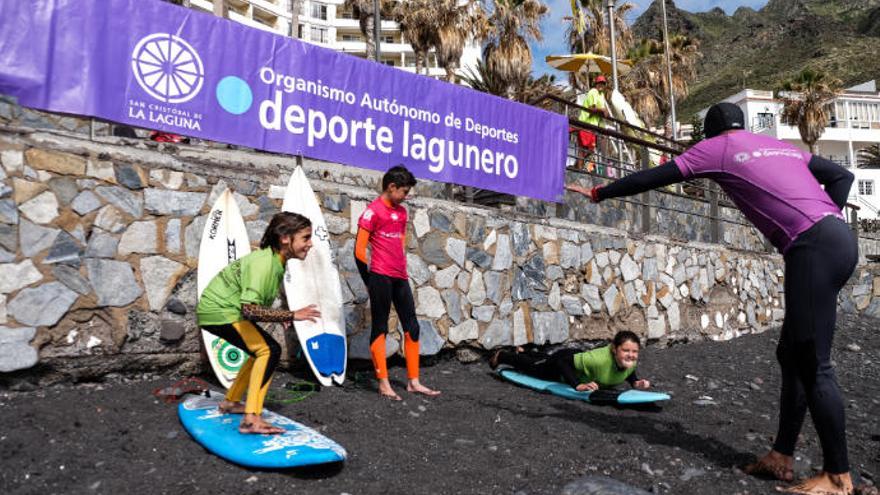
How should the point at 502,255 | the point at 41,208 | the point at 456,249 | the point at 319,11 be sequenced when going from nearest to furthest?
1. the point at 41,208
2. the point at 456,249
3. the point at 502,255
4. the point at 319,11

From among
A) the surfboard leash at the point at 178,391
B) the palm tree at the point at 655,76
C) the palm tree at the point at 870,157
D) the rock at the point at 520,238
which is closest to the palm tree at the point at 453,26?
the palm tree at the point at 655,76

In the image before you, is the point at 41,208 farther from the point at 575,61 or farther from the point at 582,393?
the point at 575,61

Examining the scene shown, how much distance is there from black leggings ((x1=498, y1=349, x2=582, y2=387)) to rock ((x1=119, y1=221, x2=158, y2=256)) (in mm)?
3195

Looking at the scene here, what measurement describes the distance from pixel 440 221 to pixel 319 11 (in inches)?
2489

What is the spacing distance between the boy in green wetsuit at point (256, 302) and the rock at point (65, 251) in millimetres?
1256

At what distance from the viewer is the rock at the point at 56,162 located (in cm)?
440

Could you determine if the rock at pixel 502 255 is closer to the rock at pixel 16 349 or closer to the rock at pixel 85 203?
the rock at pixel 85 203

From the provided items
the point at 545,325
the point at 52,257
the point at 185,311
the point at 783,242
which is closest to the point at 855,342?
the point at 545,325

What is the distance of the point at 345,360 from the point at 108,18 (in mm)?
3004

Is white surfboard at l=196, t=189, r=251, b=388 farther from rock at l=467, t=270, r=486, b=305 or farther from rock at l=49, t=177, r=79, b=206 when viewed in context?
rock at l=467, t=270, r=486, b=305

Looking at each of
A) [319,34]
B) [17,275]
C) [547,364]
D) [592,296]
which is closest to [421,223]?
[547,364]

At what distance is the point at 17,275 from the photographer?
166 inches

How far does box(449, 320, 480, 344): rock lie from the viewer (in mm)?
6395

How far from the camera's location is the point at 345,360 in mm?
5250
